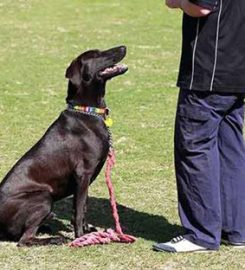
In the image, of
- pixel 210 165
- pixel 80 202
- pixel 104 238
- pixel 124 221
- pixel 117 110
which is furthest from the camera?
pixel 117 110

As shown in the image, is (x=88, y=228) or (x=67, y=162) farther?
(x=88, y=228)

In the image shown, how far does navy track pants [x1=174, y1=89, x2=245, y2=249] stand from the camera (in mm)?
5156

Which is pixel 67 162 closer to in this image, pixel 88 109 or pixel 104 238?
pixel 88 109

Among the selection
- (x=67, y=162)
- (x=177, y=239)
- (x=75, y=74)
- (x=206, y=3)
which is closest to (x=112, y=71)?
(x=75, y=74)

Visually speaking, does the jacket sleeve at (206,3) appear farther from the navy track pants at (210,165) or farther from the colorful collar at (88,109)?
the colorful collar at (88,109)

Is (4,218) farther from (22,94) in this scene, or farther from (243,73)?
(22,94)

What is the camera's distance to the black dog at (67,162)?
5594 mm

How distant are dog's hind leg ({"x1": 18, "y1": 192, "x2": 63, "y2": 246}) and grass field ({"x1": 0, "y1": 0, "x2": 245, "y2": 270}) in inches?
3.5

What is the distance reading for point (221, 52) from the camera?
5012 mm

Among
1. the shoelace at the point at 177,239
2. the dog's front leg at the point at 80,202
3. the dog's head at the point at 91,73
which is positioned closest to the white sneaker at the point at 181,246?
the shoelace at the point at 177,239

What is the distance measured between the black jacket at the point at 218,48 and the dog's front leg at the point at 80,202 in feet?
3.84

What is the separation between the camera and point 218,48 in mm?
5004

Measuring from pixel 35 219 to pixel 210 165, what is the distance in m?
1.33

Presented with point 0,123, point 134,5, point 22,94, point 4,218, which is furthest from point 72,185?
point 134,5
